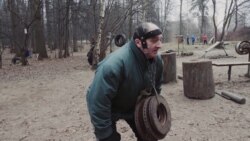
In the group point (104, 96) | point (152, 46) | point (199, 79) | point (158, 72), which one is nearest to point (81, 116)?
point (199, 79)

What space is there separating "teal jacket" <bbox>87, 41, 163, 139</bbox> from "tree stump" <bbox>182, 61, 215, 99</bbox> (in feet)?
13.3

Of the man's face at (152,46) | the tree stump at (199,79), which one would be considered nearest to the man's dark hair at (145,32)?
the man's face at (152,46)

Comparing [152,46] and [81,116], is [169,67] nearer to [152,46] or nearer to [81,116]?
[81,116]

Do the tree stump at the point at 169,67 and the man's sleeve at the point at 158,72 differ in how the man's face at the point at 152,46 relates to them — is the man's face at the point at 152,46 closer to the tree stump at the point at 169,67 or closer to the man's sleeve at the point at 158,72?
the man's sleeve at the point at 158,72

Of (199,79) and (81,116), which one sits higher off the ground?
(199,79)

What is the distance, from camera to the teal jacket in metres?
2.16

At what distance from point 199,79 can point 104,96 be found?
14.5 ft

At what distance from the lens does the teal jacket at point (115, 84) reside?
7.08 feet

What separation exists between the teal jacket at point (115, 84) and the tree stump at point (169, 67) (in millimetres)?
5530

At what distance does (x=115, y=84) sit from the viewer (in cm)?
217

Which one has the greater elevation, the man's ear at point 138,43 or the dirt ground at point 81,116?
the man's ear at point 138,43

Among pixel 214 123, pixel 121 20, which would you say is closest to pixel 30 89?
pixel 214 123

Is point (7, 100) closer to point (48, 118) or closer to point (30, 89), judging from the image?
point (30, 89)

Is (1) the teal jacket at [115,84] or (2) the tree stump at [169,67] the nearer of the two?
(1) the teal jacket at [115,84]
